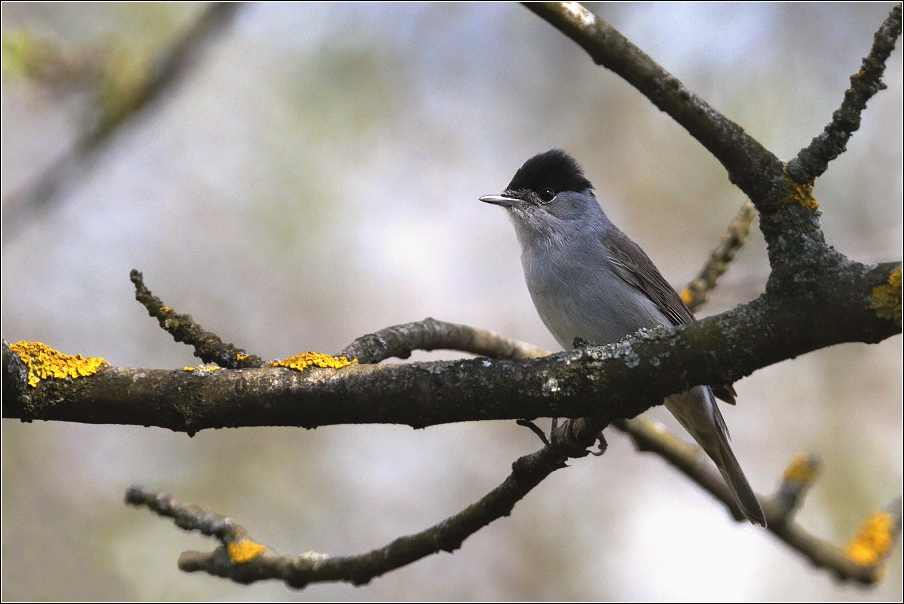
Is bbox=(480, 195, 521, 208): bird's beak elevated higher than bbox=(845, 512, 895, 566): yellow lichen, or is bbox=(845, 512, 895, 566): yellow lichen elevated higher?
bbox=(480, 195, 521, 208): bird's beak

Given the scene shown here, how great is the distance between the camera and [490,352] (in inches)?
190

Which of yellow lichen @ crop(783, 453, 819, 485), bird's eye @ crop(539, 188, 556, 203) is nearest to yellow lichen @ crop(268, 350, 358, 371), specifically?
bird's eye @ crop(539, 188, 556, 203)

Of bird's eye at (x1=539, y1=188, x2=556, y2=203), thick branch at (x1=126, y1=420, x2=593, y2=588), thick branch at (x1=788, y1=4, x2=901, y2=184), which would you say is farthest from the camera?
bird's eye at (x1=539, y1=188, x2=556, y2=203)

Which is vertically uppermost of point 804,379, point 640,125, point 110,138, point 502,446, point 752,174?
point 640,125

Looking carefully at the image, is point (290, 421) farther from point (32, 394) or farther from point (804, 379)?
point (804, 379)

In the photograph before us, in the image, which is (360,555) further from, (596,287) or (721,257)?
(721,257)

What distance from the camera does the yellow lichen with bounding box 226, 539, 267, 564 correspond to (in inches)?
169

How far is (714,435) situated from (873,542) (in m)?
1.79

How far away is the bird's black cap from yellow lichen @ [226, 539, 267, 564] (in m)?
3.26

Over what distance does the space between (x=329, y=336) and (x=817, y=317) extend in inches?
254

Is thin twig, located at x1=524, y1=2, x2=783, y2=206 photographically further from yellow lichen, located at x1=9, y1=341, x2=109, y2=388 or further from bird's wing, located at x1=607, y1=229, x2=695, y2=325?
bird's wing, located at x1=607, y1=229, x2=695, y2=325

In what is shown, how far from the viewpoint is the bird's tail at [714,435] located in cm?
488

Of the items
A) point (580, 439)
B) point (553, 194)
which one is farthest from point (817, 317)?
point (553, 194)

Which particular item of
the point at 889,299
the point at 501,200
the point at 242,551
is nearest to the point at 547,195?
the point at 501,200
